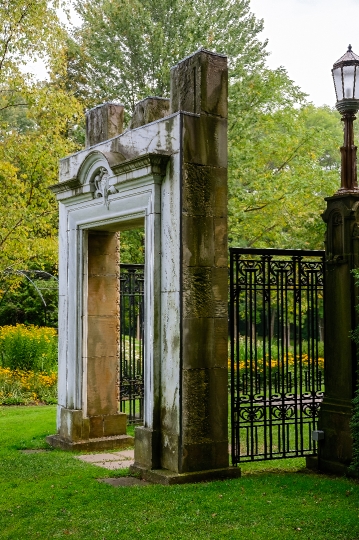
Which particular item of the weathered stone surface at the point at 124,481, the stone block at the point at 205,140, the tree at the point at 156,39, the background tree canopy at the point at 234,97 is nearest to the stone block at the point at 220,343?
the weathered stone surface at the point at 124,481

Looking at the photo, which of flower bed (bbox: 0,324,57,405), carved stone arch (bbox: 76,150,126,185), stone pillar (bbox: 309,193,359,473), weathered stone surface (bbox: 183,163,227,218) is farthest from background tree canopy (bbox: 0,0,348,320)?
stone pillar (bbox: 309,193,359,473)

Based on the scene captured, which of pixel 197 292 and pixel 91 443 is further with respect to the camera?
pixel 91 443

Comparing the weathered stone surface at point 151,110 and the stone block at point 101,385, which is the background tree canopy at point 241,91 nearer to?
the stone block at point 101,385

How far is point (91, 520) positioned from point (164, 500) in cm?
73

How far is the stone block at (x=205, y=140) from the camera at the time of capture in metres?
6.92

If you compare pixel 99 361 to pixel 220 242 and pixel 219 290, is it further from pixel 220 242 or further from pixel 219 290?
pixel 220 242

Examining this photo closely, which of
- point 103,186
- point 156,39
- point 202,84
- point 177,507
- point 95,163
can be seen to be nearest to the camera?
point 177,507

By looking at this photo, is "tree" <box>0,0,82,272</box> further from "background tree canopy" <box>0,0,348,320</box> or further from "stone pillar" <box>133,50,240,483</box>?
"stone pillar" <box>133,50,240,483</box>

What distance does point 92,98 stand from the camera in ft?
69.2

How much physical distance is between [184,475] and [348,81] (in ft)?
14.7

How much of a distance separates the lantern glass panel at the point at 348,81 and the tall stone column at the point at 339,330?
3.62 feet

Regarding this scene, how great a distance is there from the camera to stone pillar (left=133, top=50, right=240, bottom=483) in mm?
6824

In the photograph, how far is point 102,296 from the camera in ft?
29.8

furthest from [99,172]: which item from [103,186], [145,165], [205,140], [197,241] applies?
[197,241]
